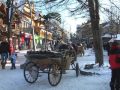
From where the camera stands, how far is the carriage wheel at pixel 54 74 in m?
14.4

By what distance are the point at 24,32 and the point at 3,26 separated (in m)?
16.5

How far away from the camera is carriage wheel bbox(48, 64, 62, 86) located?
565 inches

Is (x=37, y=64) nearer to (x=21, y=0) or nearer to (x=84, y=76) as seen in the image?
(x=84, y=76)

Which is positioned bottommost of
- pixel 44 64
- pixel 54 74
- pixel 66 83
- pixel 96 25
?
pixel 66 83

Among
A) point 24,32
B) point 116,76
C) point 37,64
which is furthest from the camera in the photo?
point 24,32

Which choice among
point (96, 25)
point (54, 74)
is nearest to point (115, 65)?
point (54, 74)

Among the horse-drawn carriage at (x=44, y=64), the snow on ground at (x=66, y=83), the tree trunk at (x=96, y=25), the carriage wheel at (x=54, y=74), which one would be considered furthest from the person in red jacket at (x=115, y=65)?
the tree trunk at (x=96, y=25)

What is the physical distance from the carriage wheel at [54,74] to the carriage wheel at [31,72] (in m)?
0.90

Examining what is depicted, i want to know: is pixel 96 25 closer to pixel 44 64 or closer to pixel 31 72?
pixel 44 64

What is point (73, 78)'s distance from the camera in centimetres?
1688

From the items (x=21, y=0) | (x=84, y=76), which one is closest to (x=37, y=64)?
(x=84, y=76)

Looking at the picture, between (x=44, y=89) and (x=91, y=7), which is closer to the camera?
(x=44, y=89)

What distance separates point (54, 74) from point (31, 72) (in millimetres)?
1196

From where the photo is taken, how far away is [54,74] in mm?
14477
